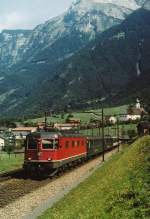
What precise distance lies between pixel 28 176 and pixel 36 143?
4125 millimetres

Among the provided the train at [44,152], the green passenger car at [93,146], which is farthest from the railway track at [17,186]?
the green passenger car at [93,146]

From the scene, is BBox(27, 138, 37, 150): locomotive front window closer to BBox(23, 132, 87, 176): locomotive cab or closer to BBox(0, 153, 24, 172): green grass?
BBox(23, 132, 87, 176): locomotive cab

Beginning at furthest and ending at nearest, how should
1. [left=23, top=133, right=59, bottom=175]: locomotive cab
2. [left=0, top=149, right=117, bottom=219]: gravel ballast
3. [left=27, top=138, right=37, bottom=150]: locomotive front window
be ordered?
[left=27, top=138, right=37, bottom=150]: locomotive front window
[left=23, top=133, right=59, bottom=175]: locomotive cab
[left=0, top=149, right=117, bottom=219]: gravel ballast

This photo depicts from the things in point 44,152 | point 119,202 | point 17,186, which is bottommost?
point 17,186

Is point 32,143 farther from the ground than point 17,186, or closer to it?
farther from the ground

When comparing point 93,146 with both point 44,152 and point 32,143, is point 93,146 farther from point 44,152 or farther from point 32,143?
point 44,152

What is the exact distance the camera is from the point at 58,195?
35812 mm

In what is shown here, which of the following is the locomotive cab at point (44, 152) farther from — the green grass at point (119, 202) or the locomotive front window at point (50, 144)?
the green grass at point (119, 202)

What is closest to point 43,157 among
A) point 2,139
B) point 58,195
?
point 58,195

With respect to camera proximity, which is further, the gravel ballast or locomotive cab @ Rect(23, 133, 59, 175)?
locomotive cab @ Rect(23, 133, 59, 175)

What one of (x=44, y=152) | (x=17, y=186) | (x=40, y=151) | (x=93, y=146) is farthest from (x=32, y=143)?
(x=93, y=146)

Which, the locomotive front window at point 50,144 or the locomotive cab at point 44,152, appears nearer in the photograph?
the locomotive cab at point 44,152

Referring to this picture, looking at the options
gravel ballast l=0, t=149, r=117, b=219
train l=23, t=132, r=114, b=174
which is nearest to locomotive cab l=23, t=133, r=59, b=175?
train l=23, t=132, r=114, b=174

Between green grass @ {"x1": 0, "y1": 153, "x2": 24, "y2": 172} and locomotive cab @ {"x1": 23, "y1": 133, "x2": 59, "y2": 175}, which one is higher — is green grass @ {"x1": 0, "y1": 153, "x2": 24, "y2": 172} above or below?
below
